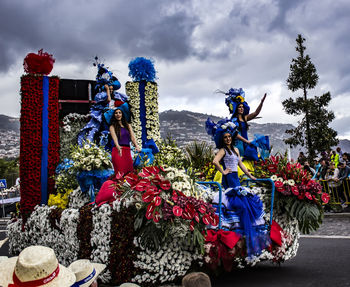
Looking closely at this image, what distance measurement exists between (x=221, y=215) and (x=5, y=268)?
3.67 metres

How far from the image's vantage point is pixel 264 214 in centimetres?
599

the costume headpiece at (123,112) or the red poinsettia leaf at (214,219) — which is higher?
the costume headpiece at (123,112)

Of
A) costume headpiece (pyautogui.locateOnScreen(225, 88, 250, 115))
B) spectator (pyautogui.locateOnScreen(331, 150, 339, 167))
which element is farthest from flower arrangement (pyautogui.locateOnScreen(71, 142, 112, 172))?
spectator (pyautogui.locateOnScreen(331, 150, 339, 167))

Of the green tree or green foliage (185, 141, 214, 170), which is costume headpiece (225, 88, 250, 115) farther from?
the green tree

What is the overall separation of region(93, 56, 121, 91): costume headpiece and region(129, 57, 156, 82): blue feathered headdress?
1.69 metres

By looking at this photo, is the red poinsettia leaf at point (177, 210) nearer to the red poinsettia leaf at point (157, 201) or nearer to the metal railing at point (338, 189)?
the red poinsettia leaf at point (157, 201)

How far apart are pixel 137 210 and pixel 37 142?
431 cm

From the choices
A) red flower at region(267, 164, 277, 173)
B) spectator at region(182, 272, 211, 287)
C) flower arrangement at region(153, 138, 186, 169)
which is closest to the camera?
spectator at region(182, 272, 211, 287)

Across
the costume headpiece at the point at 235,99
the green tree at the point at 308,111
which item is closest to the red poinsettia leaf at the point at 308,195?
the costume headpiece at the point at 235,99

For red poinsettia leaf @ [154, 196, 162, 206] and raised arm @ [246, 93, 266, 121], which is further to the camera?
raised arm @ [246, 93, 266, 121]

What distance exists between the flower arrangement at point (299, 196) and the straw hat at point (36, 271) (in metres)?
4.42

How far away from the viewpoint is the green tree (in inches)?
748

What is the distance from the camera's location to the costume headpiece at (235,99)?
9.19 m

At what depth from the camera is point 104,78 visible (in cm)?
1151
